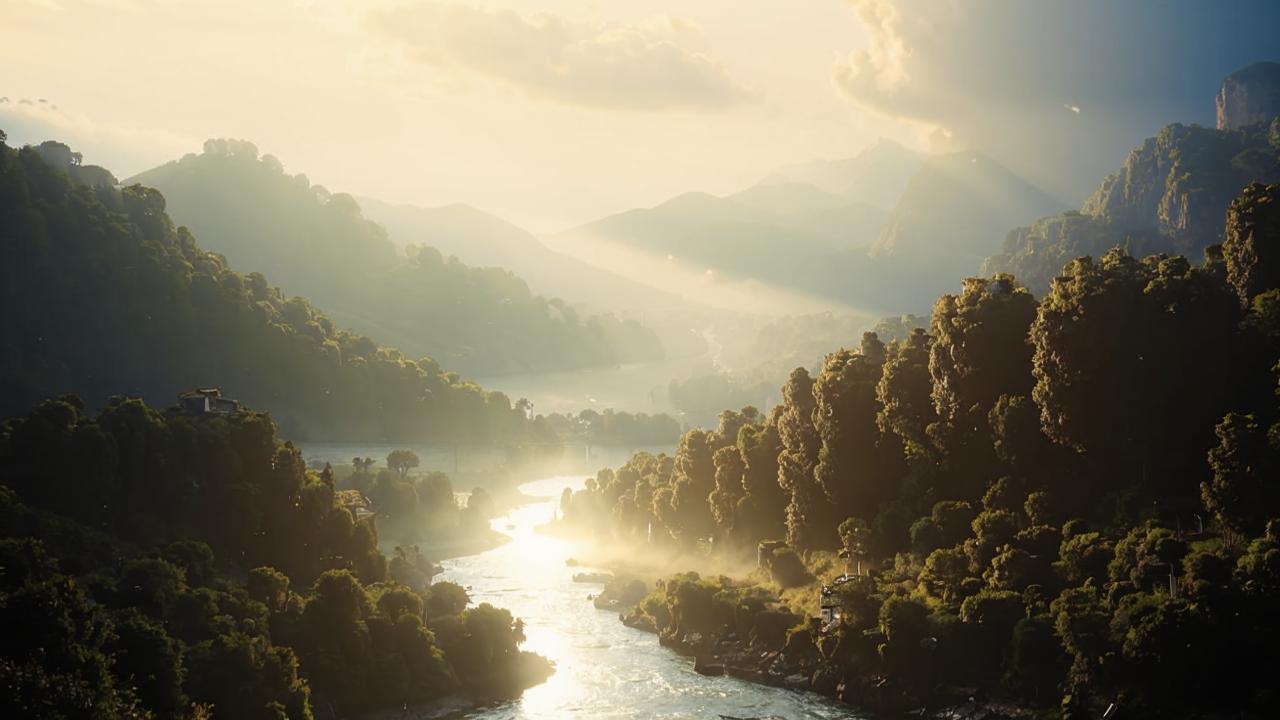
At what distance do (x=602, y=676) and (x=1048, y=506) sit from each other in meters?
41.7

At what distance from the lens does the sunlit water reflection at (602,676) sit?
95.4m

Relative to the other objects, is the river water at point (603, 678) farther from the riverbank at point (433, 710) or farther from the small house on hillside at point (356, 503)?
the small house on hillside at point (356, 503)

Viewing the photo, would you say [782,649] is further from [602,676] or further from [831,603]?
[602,676]

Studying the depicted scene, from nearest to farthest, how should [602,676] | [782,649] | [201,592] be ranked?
[201,592], [782,649], [602,676]

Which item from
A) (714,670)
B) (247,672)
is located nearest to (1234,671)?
(714,670)

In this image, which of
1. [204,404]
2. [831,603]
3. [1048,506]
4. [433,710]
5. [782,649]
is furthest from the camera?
[204,404]

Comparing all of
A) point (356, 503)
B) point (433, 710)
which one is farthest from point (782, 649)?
point (356, 503)

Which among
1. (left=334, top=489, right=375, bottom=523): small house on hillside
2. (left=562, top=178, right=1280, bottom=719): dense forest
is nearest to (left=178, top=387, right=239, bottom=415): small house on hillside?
(left=334, top=489, right=375, bottom=523): small house on hillside

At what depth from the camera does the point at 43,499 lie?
10231cm

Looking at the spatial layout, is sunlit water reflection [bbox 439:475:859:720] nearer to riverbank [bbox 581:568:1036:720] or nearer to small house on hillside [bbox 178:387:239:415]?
riverbank [bbox 581:568:1036:720]

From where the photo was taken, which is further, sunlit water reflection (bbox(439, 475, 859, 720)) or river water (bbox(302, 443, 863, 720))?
sunlit water reflection (bbox(439, 475, 859, 720))

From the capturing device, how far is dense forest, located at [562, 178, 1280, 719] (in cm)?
8031

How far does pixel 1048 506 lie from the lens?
10050cm

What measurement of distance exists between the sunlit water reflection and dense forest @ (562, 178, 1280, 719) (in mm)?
3987
